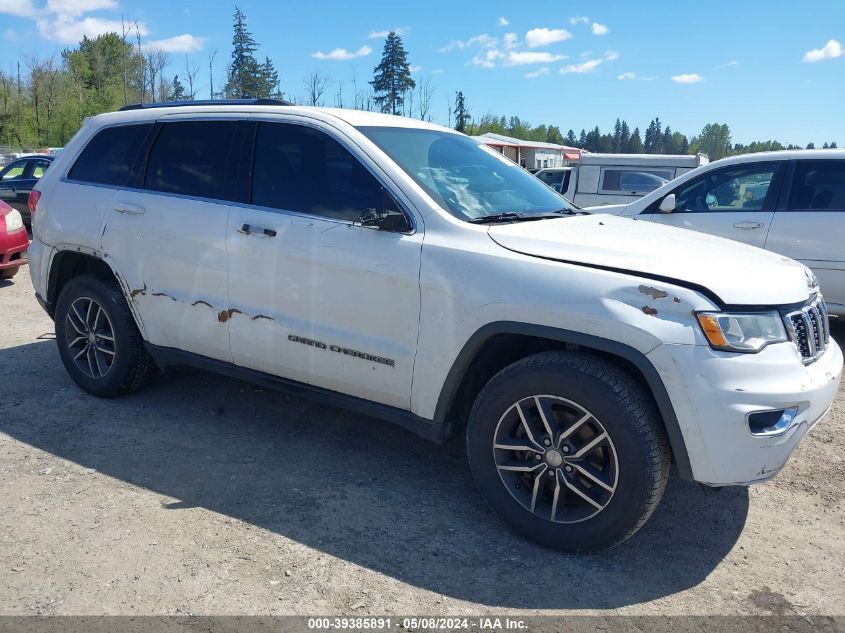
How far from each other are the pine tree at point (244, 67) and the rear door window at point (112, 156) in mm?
47129

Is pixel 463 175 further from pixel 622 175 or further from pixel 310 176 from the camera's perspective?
pixel 622 175

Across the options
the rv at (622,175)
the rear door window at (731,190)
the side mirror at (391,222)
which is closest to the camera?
the side mirror at (391,222)

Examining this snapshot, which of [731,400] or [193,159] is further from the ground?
[193,159]

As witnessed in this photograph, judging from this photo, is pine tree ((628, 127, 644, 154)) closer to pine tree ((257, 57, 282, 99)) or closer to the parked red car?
pine tree ((257, 57, 282, 99))

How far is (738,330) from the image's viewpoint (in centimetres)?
272

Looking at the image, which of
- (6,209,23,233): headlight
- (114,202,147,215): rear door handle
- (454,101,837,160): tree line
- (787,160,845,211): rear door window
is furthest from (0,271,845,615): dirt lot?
(454,101,837,160): tree line

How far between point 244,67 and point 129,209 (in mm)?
61031

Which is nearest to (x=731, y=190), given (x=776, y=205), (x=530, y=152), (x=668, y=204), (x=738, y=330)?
(x=776, y=205)

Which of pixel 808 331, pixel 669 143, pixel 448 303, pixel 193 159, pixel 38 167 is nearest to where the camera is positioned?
pixel 808 331

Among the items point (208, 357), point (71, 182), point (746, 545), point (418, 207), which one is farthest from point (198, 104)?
point (746, 545)

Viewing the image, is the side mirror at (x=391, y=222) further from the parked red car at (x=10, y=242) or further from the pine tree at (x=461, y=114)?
the pine tree at (x=461, y=114)

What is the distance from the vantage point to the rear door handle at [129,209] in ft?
14.1

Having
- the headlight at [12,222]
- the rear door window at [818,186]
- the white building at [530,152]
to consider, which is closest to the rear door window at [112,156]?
the headlight at [12,222]

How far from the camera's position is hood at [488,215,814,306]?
2820 millimetres
